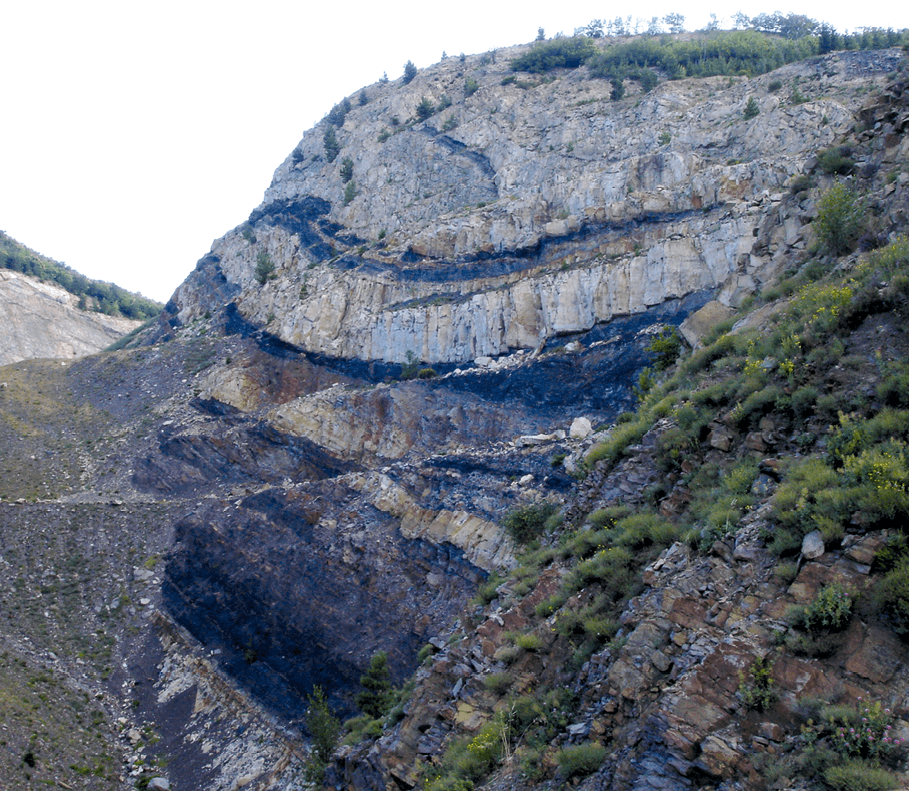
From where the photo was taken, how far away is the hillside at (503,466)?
686cm

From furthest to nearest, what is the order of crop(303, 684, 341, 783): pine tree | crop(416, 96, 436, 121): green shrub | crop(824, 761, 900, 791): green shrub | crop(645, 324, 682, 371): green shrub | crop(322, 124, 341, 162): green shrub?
crop(322, 124, 341, 162): green shrub → crop(416, 96, 436, 121): green shrub → crop(303, 684, 341, 783): pine tree → crop(645, 324, 682, 371): green shrub → crop(824, 761, 900, 791): green shrub

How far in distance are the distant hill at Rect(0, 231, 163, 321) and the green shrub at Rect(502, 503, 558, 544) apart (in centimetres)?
5895

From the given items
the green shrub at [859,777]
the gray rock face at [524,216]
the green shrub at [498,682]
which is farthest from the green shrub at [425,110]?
the green shrub at [859,777]

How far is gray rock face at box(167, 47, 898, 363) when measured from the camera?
97.1 ft

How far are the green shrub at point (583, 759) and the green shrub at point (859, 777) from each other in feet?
8.06

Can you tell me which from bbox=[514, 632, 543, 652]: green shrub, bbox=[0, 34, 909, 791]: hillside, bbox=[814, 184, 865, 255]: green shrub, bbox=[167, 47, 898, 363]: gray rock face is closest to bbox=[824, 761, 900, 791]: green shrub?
bbox=[0, 34, 909, 791]: hillside

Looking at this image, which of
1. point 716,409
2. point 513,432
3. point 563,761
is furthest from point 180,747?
point 716,409

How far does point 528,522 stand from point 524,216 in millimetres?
18209

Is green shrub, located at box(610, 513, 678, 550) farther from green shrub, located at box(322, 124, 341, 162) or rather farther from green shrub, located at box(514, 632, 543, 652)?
green shrub, located at box(322, 124, 341, 162)

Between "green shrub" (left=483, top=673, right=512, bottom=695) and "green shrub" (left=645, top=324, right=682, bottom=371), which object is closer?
"green shrub" (left=483, top=673, right=512, bottom=695)

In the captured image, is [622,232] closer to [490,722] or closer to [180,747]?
[490,722]

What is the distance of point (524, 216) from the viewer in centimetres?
3456

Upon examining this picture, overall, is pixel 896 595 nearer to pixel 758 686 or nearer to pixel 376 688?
pixel 758 686

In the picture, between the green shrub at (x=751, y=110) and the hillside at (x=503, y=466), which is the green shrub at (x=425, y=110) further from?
the green shrub at (x=751, y=110)
